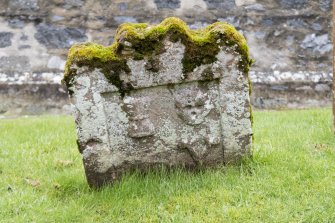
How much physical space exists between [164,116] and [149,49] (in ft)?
1.85

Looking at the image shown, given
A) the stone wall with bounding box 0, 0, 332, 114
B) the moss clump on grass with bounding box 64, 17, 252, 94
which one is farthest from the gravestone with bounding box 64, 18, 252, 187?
the stone wall with bounding box 0, 0, 332, 114

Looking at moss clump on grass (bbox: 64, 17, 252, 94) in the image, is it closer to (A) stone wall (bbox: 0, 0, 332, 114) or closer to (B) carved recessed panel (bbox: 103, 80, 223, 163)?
(B) carved recessed panel (bbox: 103, 80, 223, 163)

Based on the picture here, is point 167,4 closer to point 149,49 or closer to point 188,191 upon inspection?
point 149,49

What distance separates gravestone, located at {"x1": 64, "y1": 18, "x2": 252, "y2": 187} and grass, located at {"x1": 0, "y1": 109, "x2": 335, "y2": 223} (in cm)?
18

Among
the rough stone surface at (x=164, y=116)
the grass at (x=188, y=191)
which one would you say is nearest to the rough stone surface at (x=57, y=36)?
the grass at (x=188, y=191)

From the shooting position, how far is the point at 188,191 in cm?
367

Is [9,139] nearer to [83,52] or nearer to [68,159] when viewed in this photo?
[68,159]

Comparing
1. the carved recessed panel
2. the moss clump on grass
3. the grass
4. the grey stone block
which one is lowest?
the grass

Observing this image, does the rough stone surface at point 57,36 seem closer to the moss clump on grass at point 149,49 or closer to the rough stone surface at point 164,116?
the moss clump on grass at point 149,49

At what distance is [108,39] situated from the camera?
855cm

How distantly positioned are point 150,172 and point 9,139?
2.44 metres

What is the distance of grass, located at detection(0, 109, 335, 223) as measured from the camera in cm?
336

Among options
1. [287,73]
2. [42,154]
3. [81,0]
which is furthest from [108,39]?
[42,154]

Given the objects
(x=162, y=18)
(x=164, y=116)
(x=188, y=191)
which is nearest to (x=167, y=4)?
(x=162, y=18)
